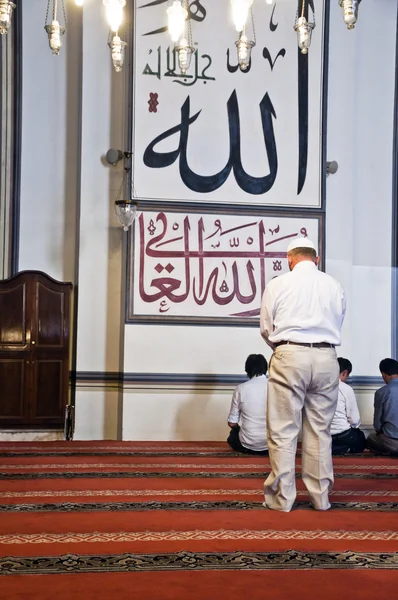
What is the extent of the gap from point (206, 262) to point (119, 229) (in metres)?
0.69

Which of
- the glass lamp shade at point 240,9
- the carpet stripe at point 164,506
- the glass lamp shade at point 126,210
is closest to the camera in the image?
the carpet stripe at point 164,506

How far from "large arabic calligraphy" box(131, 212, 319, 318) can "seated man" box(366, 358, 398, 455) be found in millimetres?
1446

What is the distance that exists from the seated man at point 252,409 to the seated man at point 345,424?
1.38 ft

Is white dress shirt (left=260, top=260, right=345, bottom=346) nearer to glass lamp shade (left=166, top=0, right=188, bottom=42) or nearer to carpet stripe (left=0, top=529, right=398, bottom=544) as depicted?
carpet stripe (left=0, top=529, right=398, bottom=544)

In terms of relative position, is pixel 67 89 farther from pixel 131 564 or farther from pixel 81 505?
pixel 131 564

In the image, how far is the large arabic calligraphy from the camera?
6.03 metres

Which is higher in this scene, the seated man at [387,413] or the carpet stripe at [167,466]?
the seated man at [387,413]

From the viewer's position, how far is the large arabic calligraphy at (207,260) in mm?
6027

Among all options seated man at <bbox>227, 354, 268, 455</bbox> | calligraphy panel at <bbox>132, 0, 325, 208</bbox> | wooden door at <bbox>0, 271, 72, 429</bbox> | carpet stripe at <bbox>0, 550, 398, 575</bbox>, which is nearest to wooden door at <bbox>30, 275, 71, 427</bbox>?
wooden door at <bbox>0, 271, 72, 429</bbox>

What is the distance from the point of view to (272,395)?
3.23 m

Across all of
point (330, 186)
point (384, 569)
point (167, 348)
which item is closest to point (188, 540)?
point (384, 569)

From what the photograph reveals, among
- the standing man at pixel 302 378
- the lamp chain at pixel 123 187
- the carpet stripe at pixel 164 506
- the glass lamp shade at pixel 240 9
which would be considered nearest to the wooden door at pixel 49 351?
the lamp chain at pixel 123 187

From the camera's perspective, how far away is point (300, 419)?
3.23 meters

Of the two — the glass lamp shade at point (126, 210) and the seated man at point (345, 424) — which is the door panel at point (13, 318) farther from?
the seated man at point (345, 424)
